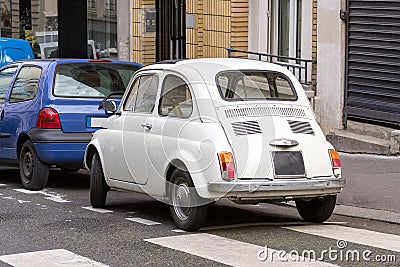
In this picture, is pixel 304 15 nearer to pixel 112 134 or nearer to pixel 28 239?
pixel 112 134

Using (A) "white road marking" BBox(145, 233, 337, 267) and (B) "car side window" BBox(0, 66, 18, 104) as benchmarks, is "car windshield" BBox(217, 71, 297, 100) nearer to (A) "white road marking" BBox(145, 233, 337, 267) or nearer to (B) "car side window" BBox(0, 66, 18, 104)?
(A) "white road marking" BBox(145, 233, 337, 267)

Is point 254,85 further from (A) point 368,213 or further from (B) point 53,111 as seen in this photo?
(B) point 53,111

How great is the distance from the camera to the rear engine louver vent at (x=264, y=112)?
30.7ft

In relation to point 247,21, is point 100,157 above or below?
below

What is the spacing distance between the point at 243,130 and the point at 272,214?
1810 millimetres

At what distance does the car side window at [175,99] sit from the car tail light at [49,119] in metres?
2.67

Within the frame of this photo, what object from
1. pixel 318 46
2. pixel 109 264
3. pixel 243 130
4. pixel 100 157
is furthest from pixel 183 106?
pixel 318 46

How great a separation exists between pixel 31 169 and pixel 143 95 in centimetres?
282

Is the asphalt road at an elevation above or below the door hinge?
below

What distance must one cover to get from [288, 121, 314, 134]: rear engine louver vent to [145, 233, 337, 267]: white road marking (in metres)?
1.35

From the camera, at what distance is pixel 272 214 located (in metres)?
10.7

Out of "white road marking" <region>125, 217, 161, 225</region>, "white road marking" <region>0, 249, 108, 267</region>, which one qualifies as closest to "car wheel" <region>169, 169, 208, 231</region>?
"white road marking" <region>125, 217, 161, 225</region>

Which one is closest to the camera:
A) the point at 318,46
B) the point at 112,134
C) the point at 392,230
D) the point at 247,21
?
the point at 392,230

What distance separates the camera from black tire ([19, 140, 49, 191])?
12500 millimetres
